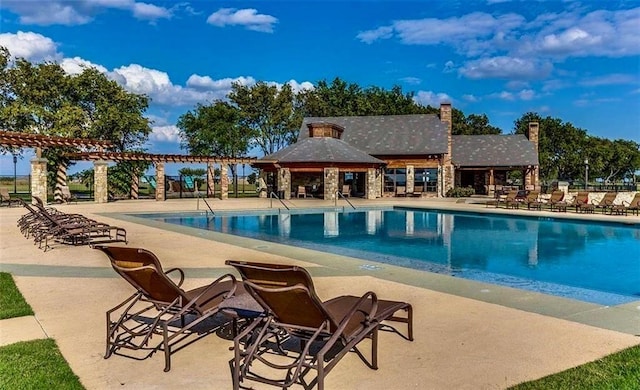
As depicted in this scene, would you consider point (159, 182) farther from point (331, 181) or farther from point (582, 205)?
point (582, 205)

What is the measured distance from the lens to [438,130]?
3525 centimetres

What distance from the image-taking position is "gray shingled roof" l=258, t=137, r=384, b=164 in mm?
30531

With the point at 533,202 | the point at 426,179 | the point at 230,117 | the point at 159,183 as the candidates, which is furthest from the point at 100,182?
the point at 533,202

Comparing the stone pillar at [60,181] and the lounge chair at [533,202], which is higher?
the stone pillar at [60,181]

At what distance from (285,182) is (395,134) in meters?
9.87

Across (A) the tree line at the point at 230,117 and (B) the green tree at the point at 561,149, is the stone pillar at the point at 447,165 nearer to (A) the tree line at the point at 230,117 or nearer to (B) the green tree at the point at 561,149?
(A) the tree line at the point at 230,117

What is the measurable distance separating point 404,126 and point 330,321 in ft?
112

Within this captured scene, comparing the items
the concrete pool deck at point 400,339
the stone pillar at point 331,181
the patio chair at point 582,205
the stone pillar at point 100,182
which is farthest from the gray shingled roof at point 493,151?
the concrete pool deck at point 400,339

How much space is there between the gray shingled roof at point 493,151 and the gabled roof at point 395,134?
303cm

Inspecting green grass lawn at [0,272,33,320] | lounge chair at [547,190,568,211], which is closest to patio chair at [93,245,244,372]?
green grass lawn at [0,272,33,320]

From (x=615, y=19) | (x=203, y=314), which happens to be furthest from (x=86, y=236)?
(x=615, y=19)

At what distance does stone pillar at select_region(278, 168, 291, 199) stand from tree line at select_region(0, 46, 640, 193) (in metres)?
5.88

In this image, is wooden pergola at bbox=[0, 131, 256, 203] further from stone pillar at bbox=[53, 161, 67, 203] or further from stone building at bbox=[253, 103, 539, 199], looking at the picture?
stone building at bbox=[253, 103, 539, 199]

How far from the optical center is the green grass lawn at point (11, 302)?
17.5 ft
